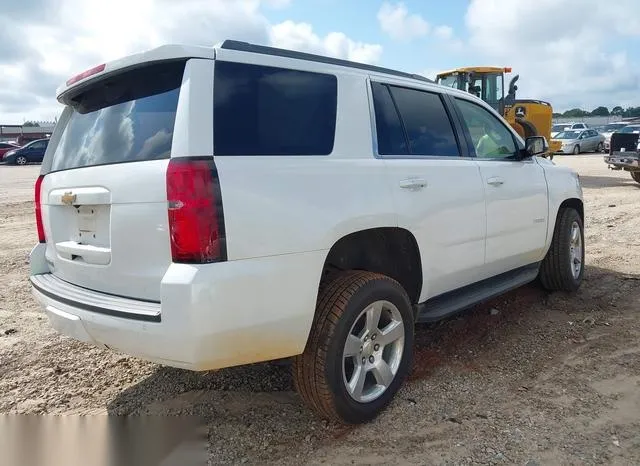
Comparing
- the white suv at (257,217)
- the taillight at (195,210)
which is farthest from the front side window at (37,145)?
the taillight at (195,210)

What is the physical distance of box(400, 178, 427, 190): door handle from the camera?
11.3 feet

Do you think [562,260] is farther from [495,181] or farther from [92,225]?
[92,225]

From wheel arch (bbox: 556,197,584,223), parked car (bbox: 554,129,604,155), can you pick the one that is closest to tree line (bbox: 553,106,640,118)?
parked car (bbox: 554,129,604,155)

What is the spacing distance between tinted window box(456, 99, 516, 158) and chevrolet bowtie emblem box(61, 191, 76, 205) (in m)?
2.86

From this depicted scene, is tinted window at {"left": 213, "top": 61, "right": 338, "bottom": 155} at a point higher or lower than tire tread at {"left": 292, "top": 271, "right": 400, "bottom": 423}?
higher

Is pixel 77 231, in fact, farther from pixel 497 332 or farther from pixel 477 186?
pixel 497 332

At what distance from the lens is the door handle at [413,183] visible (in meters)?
3.45

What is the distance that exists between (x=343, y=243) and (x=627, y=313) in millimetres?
3042

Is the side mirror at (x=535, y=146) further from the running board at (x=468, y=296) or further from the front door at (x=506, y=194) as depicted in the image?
the running board at (x=468, y=296)

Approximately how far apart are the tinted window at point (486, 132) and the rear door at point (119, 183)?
2441mm

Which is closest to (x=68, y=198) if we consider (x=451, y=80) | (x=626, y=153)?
(x=451, y=80)

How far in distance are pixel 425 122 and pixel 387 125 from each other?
0.49 meters

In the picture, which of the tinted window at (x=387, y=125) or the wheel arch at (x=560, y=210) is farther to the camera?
the wheel arch at (x=560, y=210)

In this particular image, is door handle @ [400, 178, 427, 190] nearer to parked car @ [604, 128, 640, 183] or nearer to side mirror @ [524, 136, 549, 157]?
side mirror @ [524, 136, 549, 157]
